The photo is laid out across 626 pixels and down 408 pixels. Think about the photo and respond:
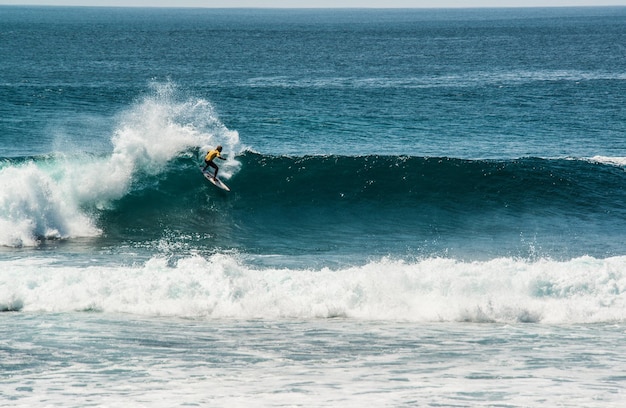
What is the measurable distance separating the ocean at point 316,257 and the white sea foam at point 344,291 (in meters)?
0.05

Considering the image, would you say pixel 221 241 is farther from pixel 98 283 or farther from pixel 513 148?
pixel 513 148

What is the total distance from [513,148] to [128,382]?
933 inches

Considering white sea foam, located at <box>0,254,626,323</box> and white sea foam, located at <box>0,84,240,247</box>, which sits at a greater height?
white sea foam, located at <box>0,84,240,247</box>

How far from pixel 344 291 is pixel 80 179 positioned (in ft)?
36.5

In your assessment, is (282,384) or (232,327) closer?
(282,384)

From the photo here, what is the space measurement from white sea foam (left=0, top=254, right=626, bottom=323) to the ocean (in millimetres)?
49

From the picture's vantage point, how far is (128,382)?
11828 millimetres

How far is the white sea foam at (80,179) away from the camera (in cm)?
2103

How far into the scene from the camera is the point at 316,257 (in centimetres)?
1933

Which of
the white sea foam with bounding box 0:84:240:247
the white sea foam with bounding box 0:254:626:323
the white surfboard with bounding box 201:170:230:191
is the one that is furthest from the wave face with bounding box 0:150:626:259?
the white sea foam with bounding box 0:254:626:323

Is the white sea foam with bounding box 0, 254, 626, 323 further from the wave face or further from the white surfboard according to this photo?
the white surfboard

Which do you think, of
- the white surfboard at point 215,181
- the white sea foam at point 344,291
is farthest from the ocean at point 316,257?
the white surfboard at point 215,181

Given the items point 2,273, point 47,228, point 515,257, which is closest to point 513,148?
point 515,257

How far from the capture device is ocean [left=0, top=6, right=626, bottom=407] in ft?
39.8
